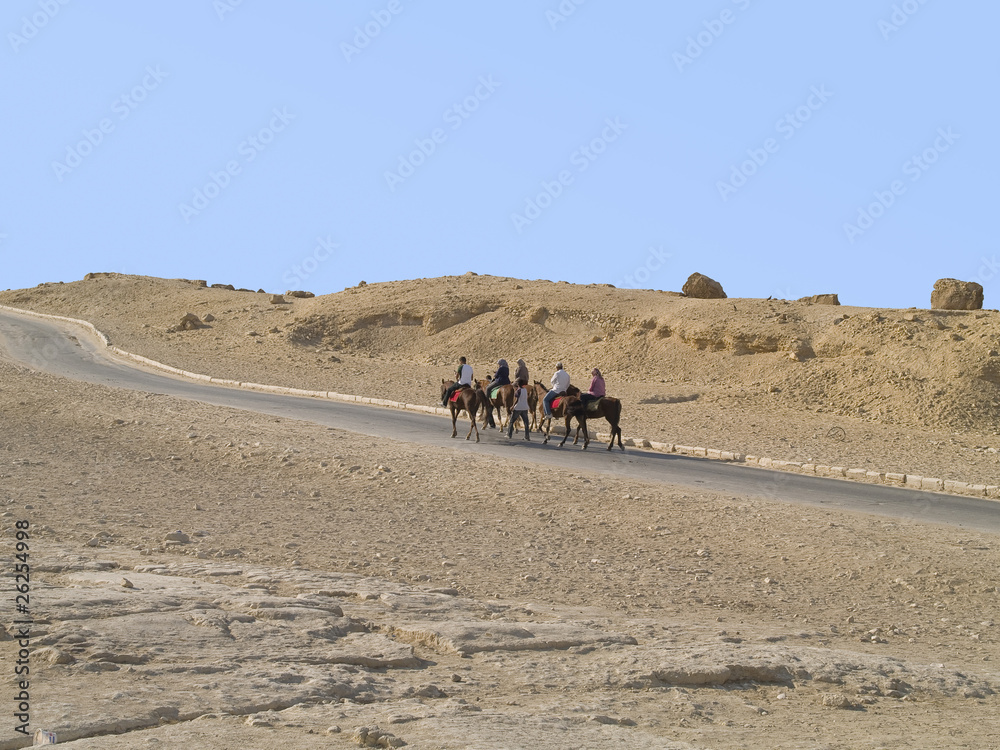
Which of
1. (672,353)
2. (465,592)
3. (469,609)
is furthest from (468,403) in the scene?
A: (672,353)

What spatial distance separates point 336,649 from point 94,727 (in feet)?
7.69

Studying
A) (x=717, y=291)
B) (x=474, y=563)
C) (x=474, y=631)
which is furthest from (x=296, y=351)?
(x=474, y=631)

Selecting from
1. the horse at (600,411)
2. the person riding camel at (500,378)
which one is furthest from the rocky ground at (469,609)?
the person riding camel at (500,378)

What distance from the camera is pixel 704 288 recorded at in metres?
45.8

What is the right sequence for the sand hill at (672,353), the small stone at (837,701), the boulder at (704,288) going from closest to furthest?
the small stone at (837,701) < the sand hill at (672,353) < the boulder at (704,288)

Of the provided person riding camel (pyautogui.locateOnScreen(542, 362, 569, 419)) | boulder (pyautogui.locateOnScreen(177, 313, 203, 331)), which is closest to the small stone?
person riding camel (pyautogui.locateOnScreen(542, 362, 569, 419))

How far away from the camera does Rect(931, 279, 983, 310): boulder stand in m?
37.8

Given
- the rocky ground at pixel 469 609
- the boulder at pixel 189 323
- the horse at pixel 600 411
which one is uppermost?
the boulder at pixel 189 323

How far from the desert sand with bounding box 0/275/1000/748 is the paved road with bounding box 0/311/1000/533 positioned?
1727 mm

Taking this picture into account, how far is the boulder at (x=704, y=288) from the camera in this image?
150 feet

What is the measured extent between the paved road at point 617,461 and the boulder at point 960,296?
802 inches

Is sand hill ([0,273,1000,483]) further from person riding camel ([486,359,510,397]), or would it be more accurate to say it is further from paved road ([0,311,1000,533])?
person riding camel ([486,359,510,397])

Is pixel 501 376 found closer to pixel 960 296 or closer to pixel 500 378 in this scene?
pixel 500 378

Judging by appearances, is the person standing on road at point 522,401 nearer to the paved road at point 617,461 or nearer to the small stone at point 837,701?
the paved road at point 617,461
